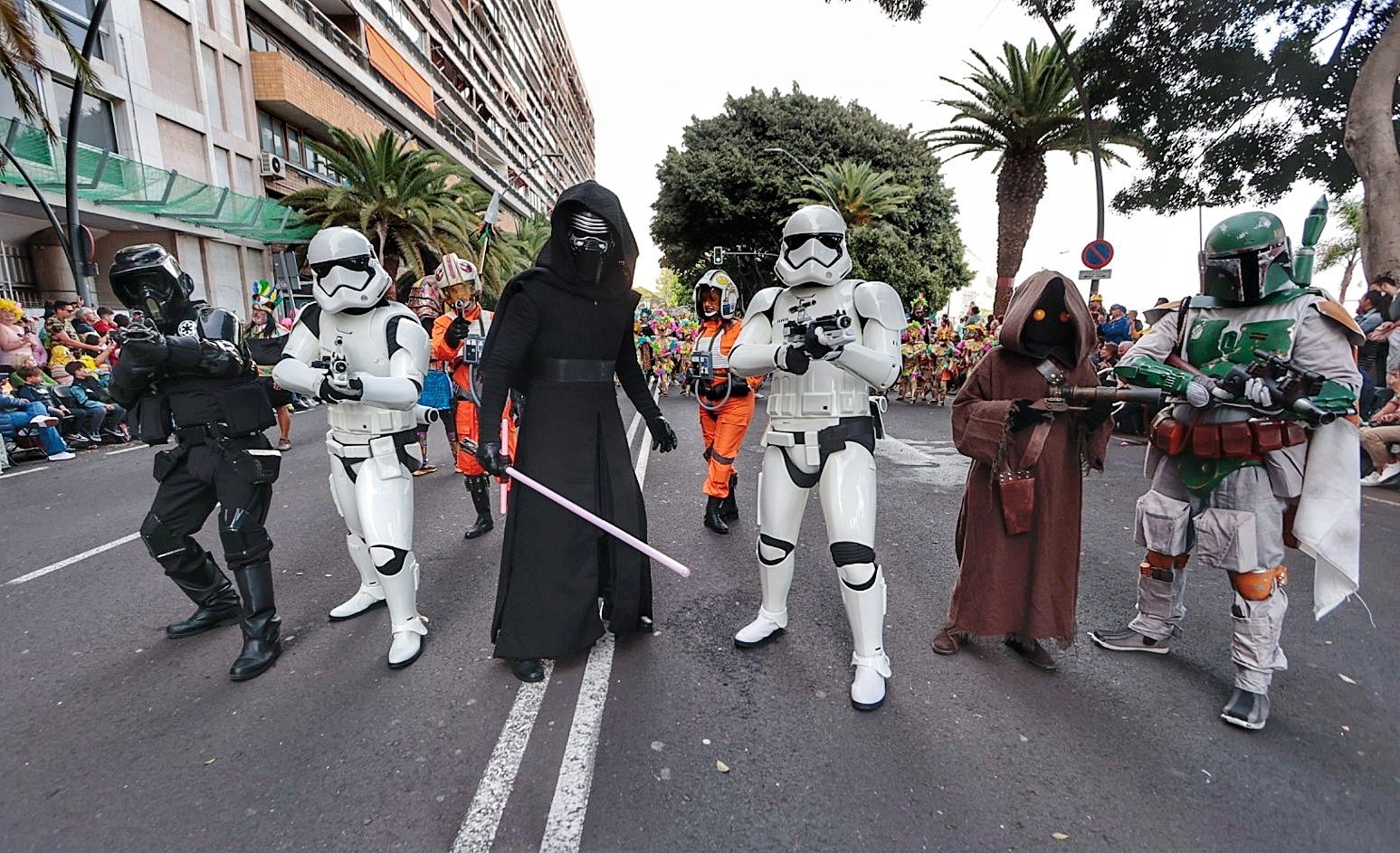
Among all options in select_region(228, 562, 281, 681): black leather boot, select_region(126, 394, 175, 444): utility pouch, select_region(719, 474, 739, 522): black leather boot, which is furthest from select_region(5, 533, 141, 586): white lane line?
select_region(719, 474, 739, 522): black leather boot

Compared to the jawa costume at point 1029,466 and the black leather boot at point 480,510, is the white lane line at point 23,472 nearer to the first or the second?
the black leather boot at point 480,510

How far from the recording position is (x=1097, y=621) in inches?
137

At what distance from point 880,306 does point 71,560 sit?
595cm

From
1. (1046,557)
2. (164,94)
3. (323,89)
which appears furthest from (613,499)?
(323,89)

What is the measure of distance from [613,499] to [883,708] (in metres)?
1.51

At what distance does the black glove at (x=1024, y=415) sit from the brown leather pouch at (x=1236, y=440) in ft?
2.04

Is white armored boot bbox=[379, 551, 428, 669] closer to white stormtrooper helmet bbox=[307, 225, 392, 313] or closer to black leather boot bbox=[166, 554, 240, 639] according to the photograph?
black leather boot bbox=[166, 554, 240, 639]

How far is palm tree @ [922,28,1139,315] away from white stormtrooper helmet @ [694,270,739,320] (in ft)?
42.0

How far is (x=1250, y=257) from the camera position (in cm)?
250

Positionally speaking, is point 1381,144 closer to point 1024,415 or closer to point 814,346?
point 1024,415

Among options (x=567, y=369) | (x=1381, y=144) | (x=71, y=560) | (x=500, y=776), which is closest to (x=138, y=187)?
(x=71, y=560)

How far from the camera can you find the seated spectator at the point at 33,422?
324 inches

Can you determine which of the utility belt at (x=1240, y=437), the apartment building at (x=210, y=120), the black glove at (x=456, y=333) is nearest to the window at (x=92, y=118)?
the apartment building at (x=210, y=120)

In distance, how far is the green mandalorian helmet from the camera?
2475 mm
